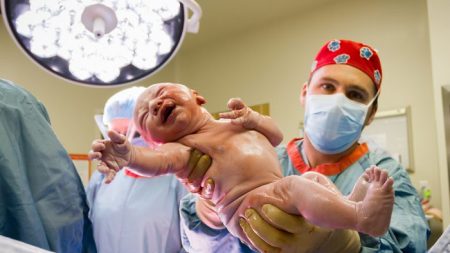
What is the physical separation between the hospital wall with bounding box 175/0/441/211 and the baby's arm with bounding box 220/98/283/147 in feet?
6.94

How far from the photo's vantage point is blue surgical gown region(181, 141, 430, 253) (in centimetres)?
93

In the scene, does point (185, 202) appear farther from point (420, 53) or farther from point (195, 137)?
point (420, 53)

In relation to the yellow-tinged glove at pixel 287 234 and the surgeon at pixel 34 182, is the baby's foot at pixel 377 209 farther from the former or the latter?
the surgeon at pixel 34 182

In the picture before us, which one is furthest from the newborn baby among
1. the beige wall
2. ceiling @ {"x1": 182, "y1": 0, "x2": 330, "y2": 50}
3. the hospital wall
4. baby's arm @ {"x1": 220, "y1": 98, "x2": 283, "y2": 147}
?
ceiling @ {"x1": 182, "y1": 0, "x2": 330, "y2": 50}

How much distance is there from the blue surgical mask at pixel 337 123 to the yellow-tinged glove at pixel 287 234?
1.58ft

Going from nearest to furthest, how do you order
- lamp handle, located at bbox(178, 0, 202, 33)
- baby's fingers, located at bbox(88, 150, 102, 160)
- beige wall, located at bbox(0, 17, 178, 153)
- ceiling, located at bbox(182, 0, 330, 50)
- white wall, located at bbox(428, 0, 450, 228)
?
baby's fingers, located at bbox(88, 150, 102, 160) < lamp handle, located at bbox(178, 0, 202, 33) < white wall, located at bbox(428, 0, 450, 228) < beige wall, located at bbox(0, 17, 178, 153) < ceiling, located at bbox(182, 0, 330, 50)

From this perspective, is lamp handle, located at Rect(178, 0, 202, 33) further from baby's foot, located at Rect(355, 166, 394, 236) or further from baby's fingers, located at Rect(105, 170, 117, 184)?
baby's foot, located at Rect(355, 166, 394, 236)

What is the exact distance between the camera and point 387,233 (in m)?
0.92

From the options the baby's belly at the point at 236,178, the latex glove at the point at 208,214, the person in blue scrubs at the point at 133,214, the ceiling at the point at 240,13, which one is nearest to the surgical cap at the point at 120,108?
the person in blue scrubs at the point at 133,214

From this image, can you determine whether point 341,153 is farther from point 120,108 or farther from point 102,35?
point 120,108

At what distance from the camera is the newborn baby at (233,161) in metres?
0.62

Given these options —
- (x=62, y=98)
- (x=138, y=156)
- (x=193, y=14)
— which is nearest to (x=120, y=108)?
(x=193, y=14)

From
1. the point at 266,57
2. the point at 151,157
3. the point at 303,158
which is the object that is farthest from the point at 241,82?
the point at 151,157

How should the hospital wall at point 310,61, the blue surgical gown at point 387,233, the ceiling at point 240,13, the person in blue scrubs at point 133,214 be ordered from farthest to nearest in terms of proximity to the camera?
the ceiling at point 240,13
the hospital wall at point 310,61
the person in blue scrubs at point 133,214
the blue surgical gown at point 387,233
